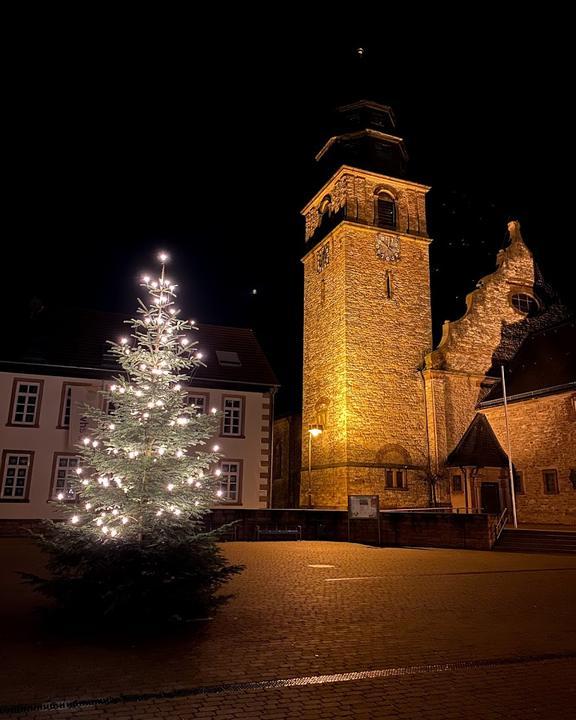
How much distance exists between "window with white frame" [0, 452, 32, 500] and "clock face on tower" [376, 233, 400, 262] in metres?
19.7

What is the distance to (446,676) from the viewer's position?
17.6 feet

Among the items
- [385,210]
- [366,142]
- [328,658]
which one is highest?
[366,142]

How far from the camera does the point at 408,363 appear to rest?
29797 millimetres

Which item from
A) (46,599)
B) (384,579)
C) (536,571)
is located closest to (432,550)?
(536,571)

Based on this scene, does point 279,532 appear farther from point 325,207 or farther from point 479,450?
point 325,207

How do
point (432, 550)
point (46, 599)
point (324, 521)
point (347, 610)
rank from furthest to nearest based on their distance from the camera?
point (324, 521)
point (432, 550)
point (46, 599)
point (347, 610)

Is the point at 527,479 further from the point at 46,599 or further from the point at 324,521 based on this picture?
the point at 46,599

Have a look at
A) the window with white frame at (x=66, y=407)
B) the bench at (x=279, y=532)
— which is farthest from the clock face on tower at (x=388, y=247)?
the window with white frame at (x=66, y=407)

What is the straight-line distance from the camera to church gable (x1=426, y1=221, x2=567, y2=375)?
29.7m

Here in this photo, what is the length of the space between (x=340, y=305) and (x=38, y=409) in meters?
15.2

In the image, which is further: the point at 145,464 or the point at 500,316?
the point at 500,316

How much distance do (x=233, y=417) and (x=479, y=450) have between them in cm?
1108

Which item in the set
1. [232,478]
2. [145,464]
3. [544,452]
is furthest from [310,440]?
[145,464]

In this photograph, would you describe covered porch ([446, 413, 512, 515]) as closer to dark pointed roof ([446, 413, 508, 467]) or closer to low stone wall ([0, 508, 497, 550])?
dark pointed roof ([446, 413, 508, 467])
